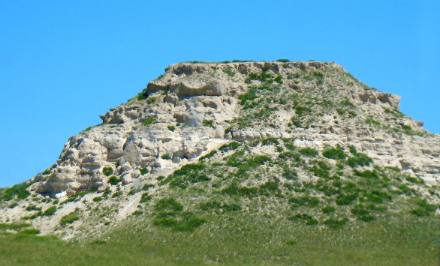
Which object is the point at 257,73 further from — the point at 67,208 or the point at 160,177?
the point at 67,208

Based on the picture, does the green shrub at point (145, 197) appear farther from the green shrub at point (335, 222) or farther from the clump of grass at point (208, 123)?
the green shrub at point (335, 222)

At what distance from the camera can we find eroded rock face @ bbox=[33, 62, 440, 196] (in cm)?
5341

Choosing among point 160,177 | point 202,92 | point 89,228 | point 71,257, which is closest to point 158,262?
point 71,257

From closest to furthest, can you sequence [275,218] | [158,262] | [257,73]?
[158,262]
[275,218]
[257,73]

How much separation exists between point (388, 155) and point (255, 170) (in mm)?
9997

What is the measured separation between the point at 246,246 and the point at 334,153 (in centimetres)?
1296

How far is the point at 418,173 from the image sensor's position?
53750mm

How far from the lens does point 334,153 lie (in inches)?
2084

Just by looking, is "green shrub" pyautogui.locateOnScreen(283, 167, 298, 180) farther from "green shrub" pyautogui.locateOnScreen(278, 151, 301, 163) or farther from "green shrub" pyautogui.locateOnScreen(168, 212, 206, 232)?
"green shrub" pyautogui.locateOnScreen(168, 212, 206, 232)

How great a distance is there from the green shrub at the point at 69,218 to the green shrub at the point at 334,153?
16.8m

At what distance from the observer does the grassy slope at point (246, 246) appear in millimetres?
40188

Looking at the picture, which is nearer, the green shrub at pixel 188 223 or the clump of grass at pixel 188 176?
→ the green shrub at pixel 188 223

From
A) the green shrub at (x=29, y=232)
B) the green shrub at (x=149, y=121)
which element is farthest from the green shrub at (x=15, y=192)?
the green shrub at (x=149, y=121)

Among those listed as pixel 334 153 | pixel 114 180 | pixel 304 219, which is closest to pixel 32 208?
pixel 114 180
